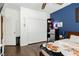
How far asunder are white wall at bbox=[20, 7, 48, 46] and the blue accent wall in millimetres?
132

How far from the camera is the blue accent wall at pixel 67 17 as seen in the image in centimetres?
99

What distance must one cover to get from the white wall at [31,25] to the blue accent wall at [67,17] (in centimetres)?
13

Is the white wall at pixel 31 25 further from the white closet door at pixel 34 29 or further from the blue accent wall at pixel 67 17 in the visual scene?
the blue accent wall at pixel 67 17

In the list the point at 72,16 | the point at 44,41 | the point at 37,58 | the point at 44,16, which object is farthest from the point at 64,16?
the point at 37,58

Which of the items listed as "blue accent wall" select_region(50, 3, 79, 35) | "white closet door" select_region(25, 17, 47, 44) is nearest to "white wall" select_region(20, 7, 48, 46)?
"white closet door" select_region(25, 17, 47, 44)

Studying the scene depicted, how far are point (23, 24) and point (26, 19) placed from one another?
0.21 ft

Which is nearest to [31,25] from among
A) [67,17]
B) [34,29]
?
[34,29]

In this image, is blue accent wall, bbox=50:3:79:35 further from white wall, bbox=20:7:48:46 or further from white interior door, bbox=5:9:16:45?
white interior door, bbox=5:9:16:45

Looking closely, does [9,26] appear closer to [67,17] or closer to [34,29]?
[34,29]

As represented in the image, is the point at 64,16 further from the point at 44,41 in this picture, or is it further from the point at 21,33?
the point at 21,33

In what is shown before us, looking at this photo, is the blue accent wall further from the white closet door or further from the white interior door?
the white interior door

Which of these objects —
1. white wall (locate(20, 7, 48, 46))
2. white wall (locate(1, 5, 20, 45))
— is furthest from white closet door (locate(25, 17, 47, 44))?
white wall (locate(1, 5, 20, 45))

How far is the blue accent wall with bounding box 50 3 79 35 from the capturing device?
992mm

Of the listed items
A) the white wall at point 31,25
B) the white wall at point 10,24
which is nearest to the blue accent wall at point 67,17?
the white wall at point 31,25
